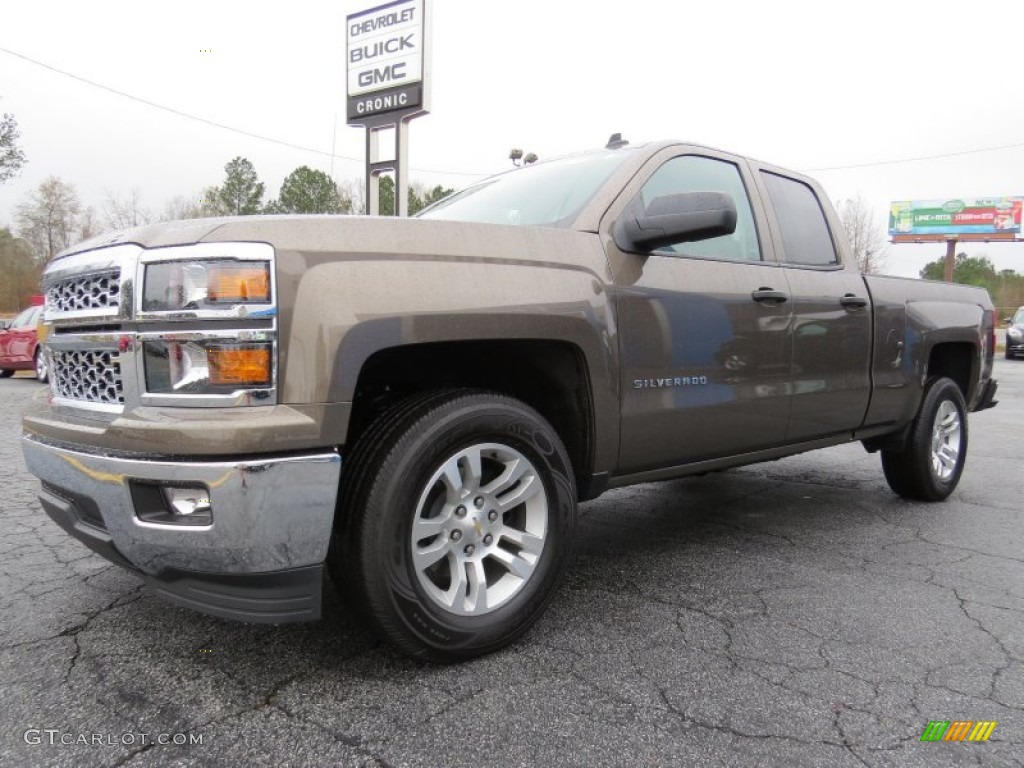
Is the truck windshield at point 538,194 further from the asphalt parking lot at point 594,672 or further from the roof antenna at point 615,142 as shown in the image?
the asphalt parking lot at point 594,672

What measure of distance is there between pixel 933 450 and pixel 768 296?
218cm

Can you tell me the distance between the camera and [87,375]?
88.5 inches

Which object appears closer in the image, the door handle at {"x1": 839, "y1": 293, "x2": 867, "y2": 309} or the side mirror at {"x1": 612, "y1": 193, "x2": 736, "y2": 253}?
the side mirror at {"x1": 612, "y1": 193, "x2": 736, "y2": 253}

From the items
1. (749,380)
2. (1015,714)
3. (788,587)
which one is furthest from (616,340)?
(1015,714)

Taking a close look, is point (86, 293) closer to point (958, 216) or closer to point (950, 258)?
point (950, 258)

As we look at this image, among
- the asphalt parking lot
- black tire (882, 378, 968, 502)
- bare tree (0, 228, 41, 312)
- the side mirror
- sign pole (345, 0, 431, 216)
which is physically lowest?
the asphalt parking lot

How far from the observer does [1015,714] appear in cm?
211

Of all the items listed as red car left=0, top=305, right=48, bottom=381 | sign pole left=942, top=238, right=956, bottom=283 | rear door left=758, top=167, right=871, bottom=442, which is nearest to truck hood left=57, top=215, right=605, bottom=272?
rear door left=758, top=167, right=871, bottom=442

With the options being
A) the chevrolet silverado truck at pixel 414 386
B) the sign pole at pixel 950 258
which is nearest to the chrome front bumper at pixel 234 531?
the chevrolet silverado truck at pixel 414 386

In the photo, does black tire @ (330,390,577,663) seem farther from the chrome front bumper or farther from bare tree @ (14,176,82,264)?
bare tree @ (14,176,82,264)

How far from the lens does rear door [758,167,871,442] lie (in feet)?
11.7

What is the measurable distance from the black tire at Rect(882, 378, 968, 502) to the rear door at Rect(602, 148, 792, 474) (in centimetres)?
154

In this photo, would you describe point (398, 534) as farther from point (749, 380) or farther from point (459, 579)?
point (749, 380)

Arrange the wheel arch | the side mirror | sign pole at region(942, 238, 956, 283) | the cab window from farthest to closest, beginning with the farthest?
sign pole at region(942, 238, 956, 283)
the cab window
the side mirror
the wheel arch
